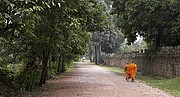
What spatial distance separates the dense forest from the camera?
6.93 m

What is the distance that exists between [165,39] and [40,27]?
18058 mm

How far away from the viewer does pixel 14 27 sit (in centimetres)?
719

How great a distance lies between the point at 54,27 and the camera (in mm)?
12414

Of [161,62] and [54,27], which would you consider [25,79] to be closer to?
[54,27]

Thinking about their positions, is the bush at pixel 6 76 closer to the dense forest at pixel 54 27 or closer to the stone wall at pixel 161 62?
the dense forest at pixel 54 27

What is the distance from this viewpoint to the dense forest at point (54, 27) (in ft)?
22.7

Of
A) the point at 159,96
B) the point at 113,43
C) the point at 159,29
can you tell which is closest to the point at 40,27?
the point at 159,96

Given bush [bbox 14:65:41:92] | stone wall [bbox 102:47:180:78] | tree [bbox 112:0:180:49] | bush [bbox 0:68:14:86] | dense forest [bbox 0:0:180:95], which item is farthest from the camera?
stone wall [bbox 102:47:180:78]

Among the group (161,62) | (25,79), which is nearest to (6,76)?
(25,79)

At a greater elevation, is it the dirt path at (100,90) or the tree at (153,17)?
the tree at (153,17)

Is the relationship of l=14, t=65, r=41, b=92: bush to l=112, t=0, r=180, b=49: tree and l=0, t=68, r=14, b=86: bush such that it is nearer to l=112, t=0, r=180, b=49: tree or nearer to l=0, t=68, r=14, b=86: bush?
l=0, t=68, r=14, b=86: bush

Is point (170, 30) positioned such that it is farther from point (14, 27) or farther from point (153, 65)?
point (14, 27)

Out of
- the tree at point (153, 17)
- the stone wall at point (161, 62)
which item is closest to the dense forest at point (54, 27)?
the tree at point (153, 17)

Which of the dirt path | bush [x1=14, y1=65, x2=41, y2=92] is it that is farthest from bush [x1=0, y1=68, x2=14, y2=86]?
the dirt path
